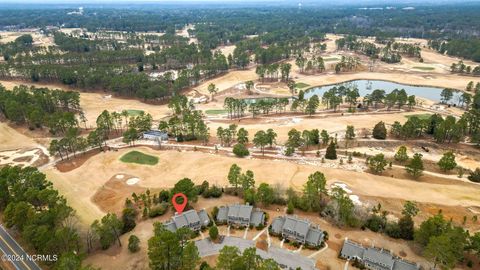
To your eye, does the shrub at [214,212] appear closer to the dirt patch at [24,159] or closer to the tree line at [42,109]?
the dirt patch at [24,159]

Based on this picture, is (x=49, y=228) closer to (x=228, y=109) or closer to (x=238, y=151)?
(x=238, y=151)

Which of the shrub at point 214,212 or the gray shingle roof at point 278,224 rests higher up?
the gray shingle roof at point 278,224

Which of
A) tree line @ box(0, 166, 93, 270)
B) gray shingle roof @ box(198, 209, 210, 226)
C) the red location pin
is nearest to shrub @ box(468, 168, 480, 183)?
gray shingle roof @ box(198, 209, 210, 226)

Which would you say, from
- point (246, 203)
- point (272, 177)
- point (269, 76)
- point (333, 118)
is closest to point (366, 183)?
point (272, 177)

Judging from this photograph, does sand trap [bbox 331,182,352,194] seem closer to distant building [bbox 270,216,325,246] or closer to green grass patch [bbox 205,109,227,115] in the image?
distant building [bbox 270,216,325,246]

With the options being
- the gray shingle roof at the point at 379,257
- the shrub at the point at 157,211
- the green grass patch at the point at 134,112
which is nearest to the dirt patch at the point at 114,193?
the shrub at the point at 157,211

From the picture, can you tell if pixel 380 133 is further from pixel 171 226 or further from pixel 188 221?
pixel 171 226

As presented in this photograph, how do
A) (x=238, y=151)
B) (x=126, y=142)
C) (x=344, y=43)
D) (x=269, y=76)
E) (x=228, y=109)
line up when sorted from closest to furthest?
1. (x=238, y=151)
2. (x=126, y=142)
3. (x=228, y=109)
4. (x=269, y=76)
5. (x=344, y=43)
